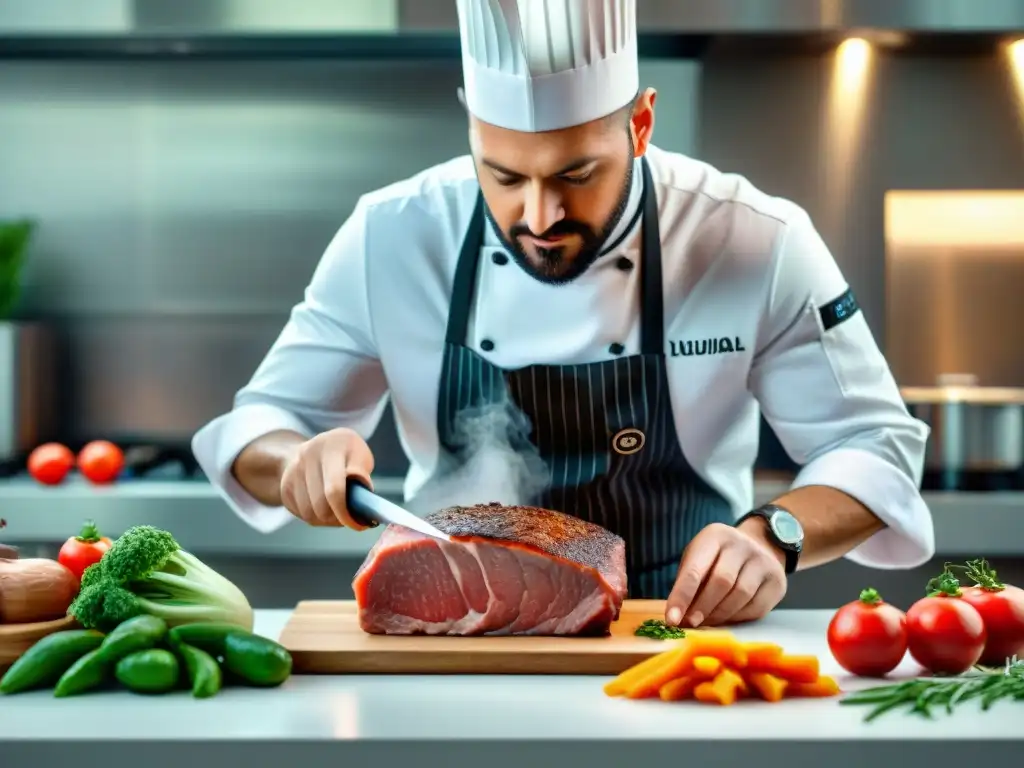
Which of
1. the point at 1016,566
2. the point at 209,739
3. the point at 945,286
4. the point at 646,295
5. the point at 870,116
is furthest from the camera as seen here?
the point at 945,286

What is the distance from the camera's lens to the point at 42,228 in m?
3.81

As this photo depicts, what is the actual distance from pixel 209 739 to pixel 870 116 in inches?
106

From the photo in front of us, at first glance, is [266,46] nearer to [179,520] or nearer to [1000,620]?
[179,520]

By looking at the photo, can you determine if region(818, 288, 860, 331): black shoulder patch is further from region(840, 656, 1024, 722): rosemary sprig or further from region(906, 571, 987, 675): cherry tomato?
region(840, 656, 1024, 722): rosemary sprig

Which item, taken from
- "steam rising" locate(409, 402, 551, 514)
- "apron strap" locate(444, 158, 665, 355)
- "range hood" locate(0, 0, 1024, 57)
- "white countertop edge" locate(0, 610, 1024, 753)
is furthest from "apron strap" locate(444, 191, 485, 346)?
"range hood" locate(0, 0, 1024, 57)

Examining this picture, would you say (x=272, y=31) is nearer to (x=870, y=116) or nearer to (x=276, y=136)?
(x=276, y=136)

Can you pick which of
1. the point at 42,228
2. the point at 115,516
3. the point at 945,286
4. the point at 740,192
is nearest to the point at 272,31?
the point at 42,228

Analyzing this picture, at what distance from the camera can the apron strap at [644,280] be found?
217 cm

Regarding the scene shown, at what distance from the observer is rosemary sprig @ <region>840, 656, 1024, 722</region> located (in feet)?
4.51

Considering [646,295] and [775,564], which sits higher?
[646,295]

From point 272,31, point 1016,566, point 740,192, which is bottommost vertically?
point 1016,566

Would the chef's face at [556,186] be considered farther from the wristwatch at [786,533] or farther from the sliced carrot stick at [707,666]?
the sliced carrot stick at [707,666]

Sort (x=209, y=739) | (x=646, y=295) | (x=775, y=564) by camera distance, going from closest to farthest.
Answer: (x=209, y=739) → (x=775, y=564) → (x=646, y=295)

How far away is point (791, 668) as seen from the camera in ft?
4.67
